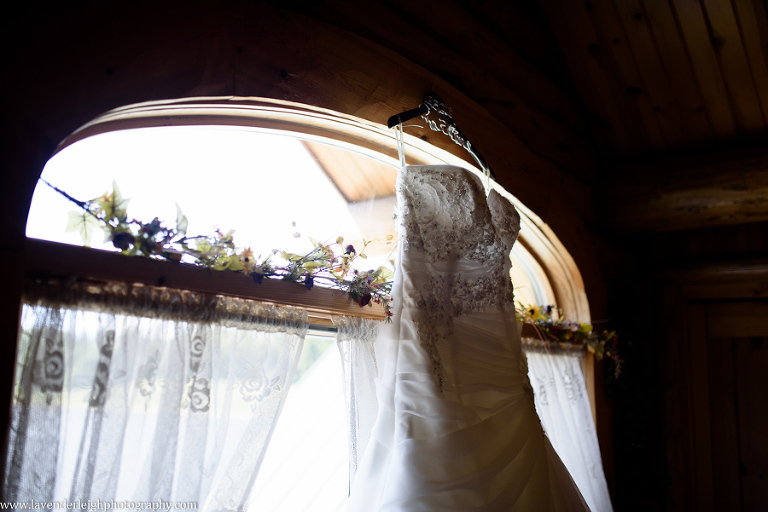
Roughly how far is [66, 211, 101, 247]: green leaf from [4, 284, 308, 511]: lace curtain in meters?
0.10

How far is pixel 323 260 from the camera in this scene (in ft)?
4.57

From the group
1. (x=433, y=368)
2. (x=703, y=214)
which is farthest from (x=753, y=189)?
(x=433, y=368)

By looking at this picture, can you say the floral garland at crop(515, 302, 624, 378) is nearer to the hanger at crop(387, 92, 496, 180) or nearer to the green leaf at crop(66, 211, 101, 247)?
the hanger at crop(387, 92, 496, 180)

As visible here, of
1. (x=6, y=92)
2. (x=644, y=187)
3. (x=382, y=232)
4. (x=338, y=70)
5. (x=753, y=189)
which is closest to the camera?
(x=6, y=92)

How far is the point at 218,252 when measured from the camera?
3.84 feet

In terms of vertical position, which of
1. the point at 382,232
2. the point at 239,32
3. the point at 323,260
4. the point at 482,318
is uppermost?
the point at 239,32

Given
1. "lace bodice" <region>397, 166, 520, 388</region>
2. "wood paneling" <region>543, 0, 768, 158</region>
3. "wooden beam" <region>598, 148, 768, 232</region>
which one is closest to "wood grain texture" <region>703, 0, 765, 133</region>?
"wood paneling" <region>543, 0, 768, 158</region>

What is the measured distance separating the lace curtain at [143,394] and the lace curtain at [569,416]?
1.35 metres

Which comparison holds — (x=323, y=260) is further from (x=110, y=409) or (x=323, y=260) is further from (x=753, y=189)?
(x=753, y=189)

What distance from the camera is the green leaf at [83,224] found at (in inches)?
38.7

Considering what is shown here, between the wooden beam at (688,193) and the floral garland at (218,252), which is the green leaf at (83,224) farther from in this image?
the wooden beam at (688,193)

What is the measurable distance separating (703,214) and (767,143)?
0.47 meters

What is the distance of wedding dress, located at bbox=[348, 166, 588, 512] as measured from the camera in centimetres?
128

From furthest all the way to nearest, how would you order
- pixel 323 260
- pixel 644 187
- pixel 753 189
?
1. pixel 644 187
2. pixel 753 189
3. pixel 323 260
